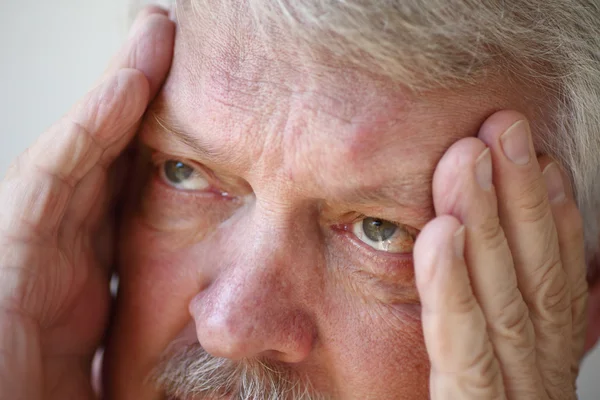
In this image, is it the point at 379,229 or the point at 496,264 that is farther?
the point at 379,229

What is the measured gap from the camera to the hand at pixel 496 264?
1181mm

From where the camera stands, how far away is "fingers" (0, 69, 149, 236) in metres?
1.37

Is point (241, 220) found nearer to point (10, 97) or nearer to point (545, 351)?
point (545, 351)

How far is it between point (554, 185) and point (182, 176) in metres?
0.73

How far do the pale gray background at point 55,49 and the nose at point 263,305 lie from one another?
1.33 meters

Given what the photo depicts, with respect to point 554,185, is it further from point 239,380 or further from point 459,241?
point 239,380

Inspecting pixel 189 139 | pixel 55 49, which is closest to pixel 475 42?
pixel 189 139

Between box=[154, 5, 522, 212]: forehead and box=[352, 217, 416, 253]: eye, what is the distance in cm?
12

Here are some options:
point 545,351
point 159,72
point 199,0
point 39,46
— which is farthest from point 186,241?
point 39,46

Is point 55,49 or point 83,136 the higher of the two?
point 83,136

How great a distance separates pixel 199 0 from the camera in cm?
134

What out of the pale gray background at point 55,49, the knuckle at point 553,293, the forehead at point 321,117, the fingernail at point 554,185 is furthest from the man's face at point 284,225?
the pale gray background at point 55,49

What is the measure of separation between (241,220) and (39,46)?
1379 mm

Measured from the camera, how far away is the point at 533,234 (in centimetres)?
126
